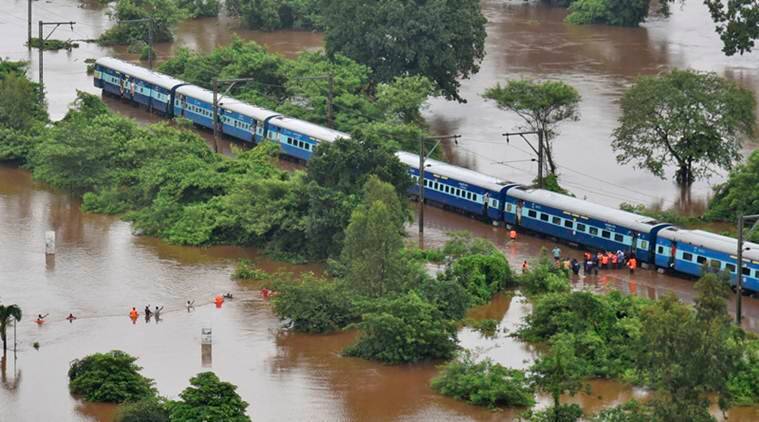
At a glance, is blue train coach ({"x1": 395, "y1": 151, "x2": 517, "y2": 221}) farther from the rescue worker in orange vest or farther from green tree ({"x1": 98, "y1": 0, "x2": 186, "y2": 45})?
green tree ({"x1": 98, "y1": 0, "x2": 186, "y2": 45})

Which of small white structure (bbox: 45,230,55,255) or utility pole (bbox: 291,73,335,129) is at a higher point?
utility pole (bbox: 291,73,335,129)

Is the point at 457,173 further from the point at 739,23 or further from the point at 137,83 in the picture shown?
the point at 739,23

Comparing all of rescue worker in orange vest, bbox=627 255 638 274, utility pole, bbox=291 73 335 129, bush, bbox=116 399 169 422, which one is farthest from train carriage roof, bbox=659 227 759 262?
utility pole, bbox=291 73 335 129

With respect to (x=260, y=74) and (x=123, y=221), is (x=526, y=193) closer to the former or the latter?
(x=123, y=221)

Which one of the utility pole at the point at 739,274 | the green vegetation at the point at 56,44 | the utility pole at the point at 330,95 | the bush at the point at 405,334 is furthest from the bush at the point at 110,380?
the green vegetation at the point at 56,44

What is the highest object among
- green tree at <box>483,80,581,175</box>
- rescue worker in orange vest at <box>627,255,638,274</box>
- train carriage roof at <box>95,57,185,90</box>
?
green tree at <box>483,80,581,175</box>

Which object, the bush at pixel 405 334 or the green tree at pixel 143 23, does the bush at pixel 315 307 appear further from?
the green tree at pixel 143 23
